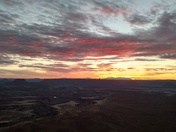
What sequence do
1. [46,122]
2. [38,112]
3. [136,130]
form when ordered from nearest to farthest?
[136,130] → [46,122] → [38,112]

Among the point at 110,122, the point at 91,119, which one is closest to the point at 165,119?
the point at 110,122

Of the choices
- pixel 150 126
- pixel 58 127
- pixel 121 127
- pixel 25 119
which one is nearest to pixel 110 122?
pixel 121 127

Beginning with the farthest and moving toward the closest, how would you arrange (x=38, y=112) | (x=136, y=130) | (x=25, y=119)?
(x=38, y=112)
(x=25, y=119)
(x=136, y=130)

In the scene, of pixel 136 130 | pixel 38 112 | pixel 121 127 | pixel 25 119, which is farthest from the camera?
pixel 38 112

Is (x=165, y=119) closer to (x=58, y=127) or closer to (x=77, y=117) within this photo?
Answer: (x=77, y=117)

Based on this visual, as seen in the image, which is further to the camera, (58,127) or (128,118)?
(128,118)

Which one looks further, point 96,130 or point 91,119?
point 91,119

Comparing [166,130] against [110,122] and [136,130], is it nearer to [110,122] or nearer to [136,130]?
[136,130]

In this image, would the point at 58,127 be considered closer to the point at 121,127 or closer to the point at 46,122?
the point at 46,122

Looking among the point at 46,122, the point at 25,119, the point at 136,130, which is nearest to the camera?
the point at 136,130
